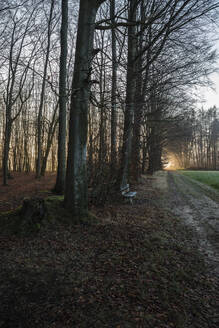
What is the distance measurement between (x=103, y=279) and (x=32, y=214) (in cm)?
255

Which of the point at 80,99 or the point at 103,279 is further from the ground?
the point at 80,99

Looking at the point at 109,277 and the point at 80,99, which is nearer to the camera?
the point at 109,277

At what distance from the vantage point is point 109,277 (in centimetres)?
330

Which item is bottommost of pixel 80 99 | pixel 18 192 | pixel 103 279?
pixel 103 279

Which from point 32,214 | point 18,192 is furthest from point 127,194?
point 18,192

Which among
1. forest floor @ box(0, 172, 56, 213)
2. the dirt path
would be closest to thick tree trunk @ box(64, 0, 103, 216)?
forest floor @ box(0, 172, 56, 213)

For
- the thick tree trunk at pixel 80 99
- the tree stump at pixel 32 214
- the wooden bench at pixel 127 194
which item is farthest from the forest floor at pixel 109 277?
the wooden bench at pixel 127 194

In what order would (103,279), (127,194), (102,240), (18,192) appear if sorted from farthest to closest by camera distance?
(18,192) < (127,194) < (102,240) < (103,279)

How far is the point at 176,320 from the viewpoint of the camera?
243 centimetres

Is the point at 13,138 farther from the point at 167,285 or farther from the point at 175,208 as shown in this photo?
the point at 167,285

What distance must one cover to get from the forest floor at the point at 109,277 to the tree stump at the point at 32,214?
0.78 ft

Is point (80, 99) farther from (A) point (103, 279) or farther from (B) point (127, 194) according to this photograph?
(B) point (127, 194)

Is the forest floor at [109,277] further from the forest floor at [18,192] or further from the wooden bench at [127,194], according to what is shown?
the forest floor at [18,192]

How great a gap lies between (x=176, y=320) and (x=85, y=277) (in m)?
1.50
